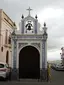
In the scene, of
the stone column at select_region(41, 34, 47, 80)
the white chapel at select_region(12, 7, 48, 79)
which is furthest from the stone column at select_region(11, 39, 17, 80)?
the stone column at select_region(41, 34, 47, 80)

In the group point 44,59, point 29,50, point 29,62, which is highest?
point 29,50

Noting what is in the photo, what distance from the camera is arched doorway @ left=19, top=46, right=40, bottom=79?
79.7 ft

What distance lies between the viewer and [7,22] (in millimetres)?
38688

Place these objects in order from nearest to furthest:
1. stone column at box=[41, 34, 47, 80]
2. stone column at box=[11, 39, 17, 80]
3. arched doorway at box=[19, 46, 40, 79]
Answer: stone column at box=[41, 34, 47, 80] < stone column at box=[11, 39, 17, 80] < arched doorway at box=[19, 46, 40, 79]

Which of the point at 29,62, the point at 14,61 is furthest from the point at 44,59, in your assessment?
the point at 14,61

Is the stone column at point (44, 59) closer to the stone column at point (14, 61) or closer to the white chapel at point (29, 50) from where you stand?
the white chapel at point (29, 50)

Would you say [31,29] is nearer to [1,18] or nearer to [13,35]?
A: [13,35]

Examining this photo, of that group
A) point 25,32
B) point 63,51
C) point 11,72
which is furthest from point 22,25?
point 63,51

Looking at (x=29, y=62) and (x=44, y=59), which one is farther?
(x=29, y=62)

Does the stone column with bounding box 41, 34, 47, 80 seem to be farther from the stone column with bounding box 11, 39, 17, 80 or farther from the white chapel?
the stone column with bounding box 11, 39, 17, 80

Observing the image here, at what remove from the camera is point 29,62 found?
24.6 meters

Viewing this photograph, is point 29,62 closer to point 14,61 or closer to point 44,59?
point 14,61

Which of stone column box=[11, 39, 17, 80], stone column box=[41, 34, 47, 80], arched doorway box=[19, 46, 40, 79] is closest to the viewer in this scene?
stone column box=[41, 34, 47, 80]

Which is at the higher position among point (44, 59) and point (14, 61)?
point (44, 59)
